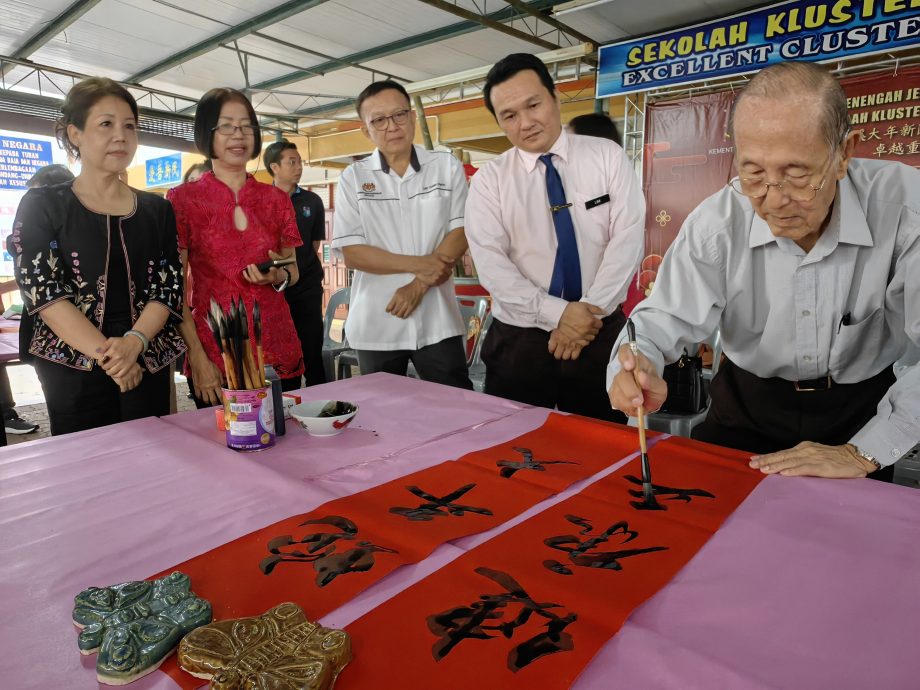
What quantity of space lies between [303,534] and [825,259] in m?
1.09

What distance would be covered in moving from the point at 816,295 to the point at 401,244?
134cm

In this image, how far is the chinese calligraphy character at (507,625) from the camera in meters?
0.62

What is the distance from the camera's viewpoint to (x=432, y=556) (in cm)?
80

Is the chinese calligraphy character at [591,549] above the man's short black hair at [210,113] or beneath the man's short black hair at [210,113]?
beneath

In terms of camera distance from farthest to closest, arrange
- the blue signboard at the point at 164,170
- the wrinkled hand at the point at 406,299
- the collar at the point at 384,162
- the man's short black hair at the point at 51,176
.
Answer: the blue signboard at the point at 164,170 → the man's short black hair at the point at 51,176 → the collar at the point at 384,162 → the wrinkled hand at the point at 406,299

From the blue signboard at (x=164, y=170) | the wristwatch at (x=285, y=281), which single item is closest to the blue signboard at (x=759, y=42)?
the wristwatch at (x=285, y=281)

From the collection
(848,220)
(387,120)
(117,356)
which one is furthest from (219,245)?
(848,220)

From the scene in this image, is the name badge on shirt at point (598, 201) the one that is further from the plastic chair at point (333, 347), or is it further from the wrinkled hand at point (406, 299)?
the plastic chair at point (333, 347)

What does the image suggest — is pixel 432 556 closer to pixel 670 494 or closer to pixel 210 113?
pixel 670 494

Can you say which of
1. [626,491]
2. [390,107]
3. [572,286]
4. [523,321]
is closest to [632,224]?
[572,286]

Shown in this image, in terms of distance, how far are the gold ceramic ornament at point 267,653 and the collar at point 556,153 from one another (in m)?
1.56

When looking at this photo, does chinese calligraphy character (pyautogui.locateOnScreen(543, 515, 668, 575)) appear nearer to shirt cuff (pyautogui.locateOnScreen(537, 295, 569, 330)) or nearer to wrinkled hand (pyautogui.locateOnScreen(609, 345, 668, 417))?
wrinkled hand (pyautogui.locateOnScreen(609, 345, 668, 417))

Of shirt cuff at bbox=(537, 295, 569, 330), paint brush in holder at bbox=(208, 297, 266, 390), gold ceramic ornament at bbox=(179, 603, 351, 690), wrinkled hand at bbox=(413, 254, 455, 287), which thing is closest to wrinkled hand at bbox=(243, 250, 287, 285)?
wrinkled hand at bbox=(413, 254, 455, 287)

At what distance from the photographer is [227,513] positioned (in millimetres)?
925
